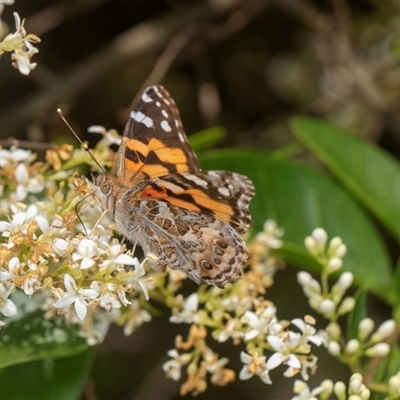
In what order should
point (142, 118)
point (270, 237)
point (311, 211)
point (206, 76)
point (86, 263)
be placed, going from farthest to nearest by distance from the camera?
point (206, 76), point (311, 211), point (270, 237), point (142, 118), point (86, 263)

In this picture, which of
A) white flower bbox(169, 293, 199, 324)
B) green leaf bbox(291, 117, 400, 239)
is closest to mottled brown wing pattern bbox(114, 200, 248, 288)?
white flower bbox(169, 293, 199, 324)

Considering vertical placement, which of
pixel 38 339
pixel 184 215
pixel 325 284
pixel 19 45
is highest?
pixel 19 45

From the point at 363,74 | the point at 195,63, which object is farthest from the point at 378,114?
the point at 195,63

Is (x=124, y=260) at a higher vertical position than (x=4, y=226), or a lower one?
lower

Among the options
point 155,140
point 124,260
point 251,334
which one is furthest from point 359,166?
point 124,260

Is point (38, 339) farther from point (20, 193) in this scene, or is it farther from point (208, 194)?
point (208, 194)

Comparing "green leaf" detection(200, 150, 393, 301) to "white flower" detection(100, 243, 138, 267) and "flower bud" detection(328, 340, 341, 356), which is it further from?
"white flower" detection(100, 243, 138, 267)
